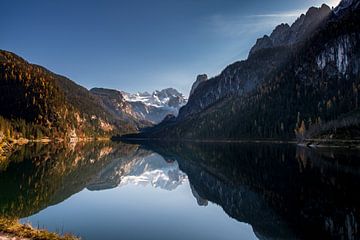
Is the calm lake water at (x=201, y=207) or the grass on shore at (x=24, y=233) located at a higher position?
the grass on shore at (x=24, y=233)

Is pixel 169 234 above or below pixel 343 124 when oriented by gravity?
below

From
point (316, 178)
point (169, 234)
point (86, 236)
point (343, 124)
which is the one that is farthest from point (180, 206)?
point (343, 124)

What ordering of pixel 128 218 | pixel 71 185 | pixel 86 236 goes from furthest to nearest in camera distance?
pixel 71 185 → pixel 128 218 → pixel 86 236

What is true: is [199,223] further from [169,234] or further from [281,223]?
[281,223]

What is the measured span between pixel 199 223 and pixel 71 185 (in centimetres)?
3423

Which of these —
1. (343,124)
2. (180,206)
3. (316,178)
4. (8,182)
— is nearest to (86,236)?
(180,206)

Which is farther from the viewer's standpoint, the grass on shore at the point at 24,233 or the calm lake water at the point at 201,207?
the calm lake water at the point at 201,207

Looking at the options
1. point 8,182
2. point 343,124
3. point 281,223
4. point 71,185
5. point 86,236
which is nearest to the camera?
point 86,236

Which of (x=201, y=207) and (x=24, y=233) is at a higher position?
(x=24, y=233)

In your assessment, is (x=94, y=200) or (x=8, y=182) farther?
(x=8, y=182)

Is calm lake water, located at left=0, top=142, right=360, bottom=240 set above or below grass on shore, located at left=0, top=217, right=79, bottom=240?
below

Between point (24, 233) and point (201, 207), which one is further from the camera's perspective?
point (201, 207)

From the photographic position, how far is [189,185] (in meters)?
66.7

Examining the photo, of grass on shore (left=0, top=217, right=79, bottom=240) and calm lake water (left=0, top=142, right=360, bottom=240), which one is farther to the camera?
calm lake water (left=0, top=142, right=360, bottom=240)
